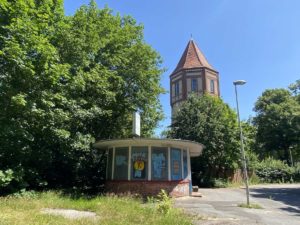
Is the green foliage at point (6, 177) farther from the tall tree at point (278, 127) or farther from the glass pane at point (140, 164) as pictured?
the tall tree at point (278, 127)

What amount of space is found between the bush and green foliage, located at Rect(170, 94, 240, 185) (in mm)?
7670

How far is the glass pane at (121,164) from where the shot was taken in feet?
57.1

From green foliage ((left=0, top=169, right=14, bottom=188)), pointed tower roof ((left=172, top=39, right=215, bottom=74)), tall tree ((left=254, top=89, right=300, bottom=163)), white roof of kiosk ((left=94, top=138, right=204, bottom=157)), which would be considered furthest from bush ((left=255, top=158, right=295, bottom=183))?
green foliage ((left=0, top=169, right=14, bottom=188))

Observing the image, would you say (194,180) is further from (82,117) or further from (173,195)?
(82,117)

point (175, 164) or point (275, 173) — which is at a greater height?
point (275, 173)

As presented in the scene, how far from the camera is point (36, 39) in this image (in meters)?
13.8

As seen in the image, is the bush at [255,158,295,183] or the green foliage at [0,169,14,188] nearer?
the green foliage at [0,169,14,188]

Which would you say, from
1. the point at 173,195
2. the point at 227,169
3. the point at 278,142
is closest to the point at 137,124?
the point at 173,195

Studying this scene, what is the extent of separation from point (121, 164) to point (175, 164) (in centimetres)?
290

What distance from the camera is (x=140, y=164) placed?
17094 millimetres

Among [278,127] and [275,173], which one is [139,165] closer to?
[275,173]

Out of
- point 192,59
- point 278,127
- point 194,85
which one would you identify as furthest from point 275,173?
point 192,59

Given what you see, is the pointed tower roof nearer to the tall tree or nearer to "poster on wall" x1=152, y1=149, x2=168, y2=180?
the tall tree

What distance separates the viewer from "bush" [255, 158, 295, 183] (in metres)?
35.7
